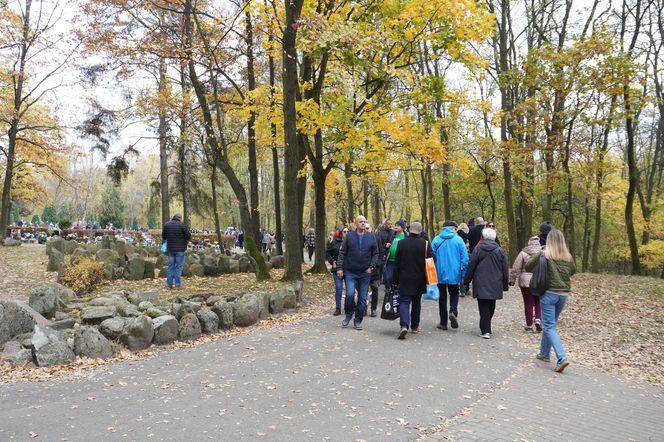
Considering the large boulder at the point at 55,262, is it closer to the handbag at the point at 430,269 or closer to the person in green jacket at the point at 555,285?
the handbag at the point at 430,269

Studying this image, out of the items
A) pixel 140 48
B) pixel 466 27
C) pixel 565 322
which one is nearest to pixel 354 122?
pixel 466 27

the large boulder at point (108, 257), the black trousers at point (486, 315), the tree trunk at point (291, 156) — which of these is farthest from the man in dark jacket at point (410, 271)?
the large boulder at point (108, 257)

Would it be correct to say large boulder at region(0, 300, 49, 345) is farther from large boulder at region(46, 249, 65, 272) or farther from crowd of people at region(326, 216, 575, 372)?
large boulder at region(46, 249, 65, 272)

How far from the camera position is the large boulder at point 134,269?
45.2 feet

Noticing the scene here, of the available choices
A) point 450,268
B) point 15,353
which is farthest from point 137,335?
point 450,268

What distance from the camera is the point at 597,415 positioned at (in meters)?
5.20

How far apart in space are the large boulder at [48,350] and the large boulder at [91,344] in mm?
132

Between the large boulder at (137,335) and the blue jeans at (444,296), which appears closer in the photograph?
the large boulder at (137,335)

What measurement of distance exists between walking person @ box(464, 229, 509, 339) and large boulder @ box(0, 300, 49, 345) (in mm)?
6778

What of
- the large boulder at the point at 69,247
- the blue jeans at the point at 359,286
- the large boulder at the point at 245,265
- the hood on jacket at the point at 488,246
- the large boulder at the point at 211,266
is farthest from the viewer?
the large boulder at the point at 69,247

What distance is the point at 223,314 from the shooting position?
8609 millimetres

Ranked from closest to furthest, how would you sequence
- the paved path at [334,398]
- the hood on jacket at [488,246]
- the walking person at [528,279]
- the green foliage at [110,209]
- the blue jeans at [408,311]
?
the paved path at [334,398], the blue jeans at [408,311], the hood on jacket at [488,246], the walking person at [528,279], the green foliage at [110,209]

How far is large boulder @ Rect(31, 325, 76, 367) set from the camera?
20.3ft

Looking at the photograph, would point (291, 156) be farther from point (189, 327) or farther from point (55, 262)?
point (55, 262)
